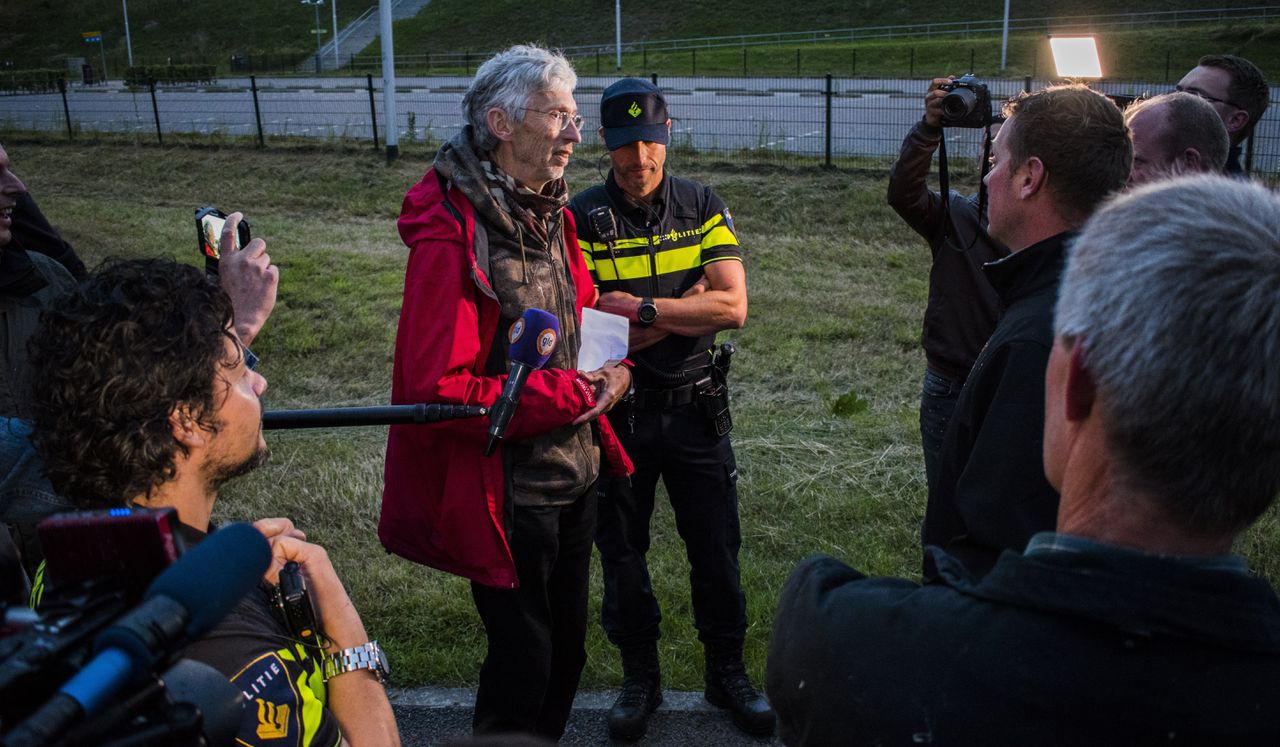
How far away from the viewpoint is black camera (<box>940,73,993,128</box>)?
3764 mm

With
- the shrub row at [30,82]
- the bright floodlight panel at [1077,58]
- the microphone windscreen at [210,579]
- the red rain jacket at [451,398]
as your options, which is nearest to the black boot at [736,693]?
the red rain jacket at [451,398]

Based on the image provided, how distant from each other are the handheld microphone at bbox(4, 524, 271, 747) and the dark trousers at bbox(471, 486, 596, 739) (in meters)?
2.15

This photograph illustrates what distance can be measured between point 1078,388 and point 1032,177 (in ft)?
4.34

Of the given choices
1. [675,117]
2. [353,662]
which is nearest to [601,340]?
[353,662]

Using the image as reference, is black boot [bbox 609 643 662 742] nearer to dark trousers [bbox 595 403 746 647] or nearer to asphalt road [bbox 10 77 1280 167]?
dark trousers [bbox 595 403 746 647]

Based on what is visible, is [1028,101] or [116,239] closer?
[1028,101]

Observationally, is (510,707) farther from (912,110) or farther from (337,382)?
(912,110)

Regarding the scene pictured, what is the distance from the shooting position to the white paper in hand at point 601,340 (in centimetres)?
357

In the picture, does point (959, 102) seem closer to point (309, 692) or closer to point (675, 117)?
point (309, 692)

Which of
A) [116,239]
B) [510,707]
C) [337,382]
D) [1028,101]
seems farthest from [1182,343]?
[116,239]

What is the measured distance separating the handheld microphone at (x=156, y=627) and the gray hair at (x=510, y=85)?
2362 mm

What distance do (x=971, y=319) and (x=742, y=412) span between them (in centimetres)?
304

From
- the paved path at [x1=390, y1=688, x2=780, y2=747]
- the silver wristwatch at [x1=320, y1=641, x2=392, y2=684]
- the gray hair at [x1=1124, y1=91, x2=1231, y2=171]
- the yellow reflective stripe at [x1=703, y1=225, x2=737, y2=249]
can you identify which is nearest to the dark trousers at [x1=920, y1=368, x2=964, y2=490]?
the yellow reflective stripe at [x1=703, y1=225, x2=737, y2=249]

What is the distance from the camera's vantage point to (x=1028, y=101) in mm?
2762
